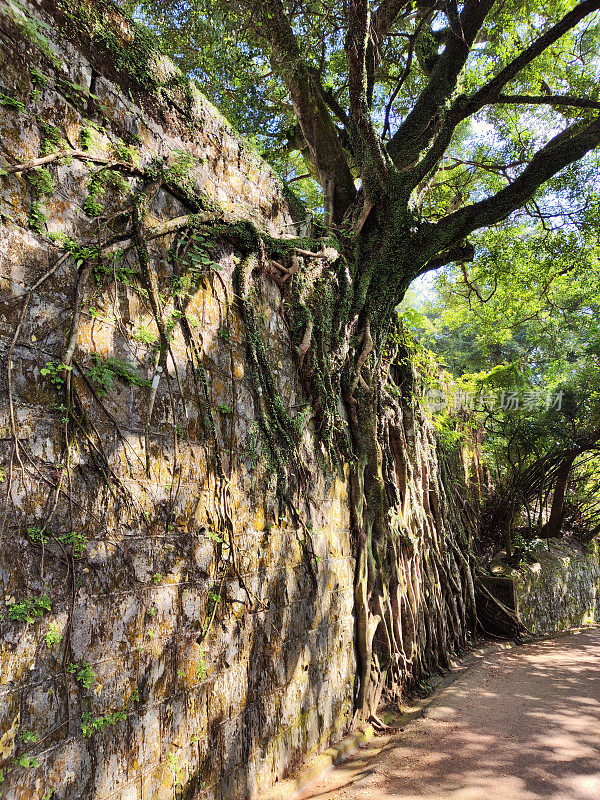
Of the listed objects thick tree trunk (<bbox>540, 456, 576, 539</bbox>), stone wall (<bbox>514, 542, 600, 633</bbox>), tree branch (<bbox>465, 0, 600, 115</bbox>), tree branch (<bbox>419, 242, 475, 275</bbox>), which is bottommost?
stone wall (<bbox>514, 542, 600, 633</bbox>)

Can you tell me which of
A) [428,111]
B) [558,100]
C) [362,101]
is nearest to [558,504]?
[558,100]

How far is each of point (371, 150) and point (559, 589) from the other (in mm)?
6960

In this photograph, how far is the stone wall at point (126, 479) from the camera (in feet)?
5.62

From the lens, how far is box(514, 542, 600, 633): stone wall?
6.51m

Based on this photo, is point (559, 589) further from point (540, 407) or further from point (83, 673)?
point (83, 673)

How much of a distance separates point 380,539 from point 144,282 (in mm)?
2857

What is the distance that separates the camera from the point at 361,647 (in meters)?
3.59

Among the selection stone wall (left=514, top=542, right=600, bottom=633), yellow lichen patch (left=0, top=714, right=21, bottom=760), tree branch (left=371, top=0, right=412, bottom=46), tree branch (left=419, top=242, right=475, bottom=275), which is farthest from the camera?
stone wall (left=514, top=542, right=600, bottom=633)

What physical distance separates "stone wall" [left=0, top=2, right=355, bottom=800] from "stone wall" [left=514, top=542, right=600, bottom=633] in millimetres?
4571

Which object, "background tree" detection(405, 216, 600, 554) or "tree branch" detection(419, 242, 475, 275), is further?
"background tree" detection(405, 216, 600, 554)

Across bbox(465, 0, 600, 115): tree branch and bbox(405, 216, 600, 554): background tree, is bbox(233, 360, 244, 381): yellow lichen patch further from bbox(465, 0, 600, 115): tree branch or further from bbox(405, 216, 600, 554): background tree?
bbox(405, 216, 600, 554): background tree

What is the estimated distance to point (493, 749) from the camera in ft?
9.92

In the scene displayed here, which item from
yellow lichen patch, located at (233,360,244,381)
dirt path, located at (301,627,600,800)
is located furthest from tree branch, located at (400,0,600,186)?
dirt path, located at (301,627,600,800)

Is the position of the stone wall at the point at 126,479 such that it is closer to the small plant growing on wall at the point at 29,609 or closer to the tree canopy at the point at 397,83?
the small plant growing on wall at the point at 29,609
